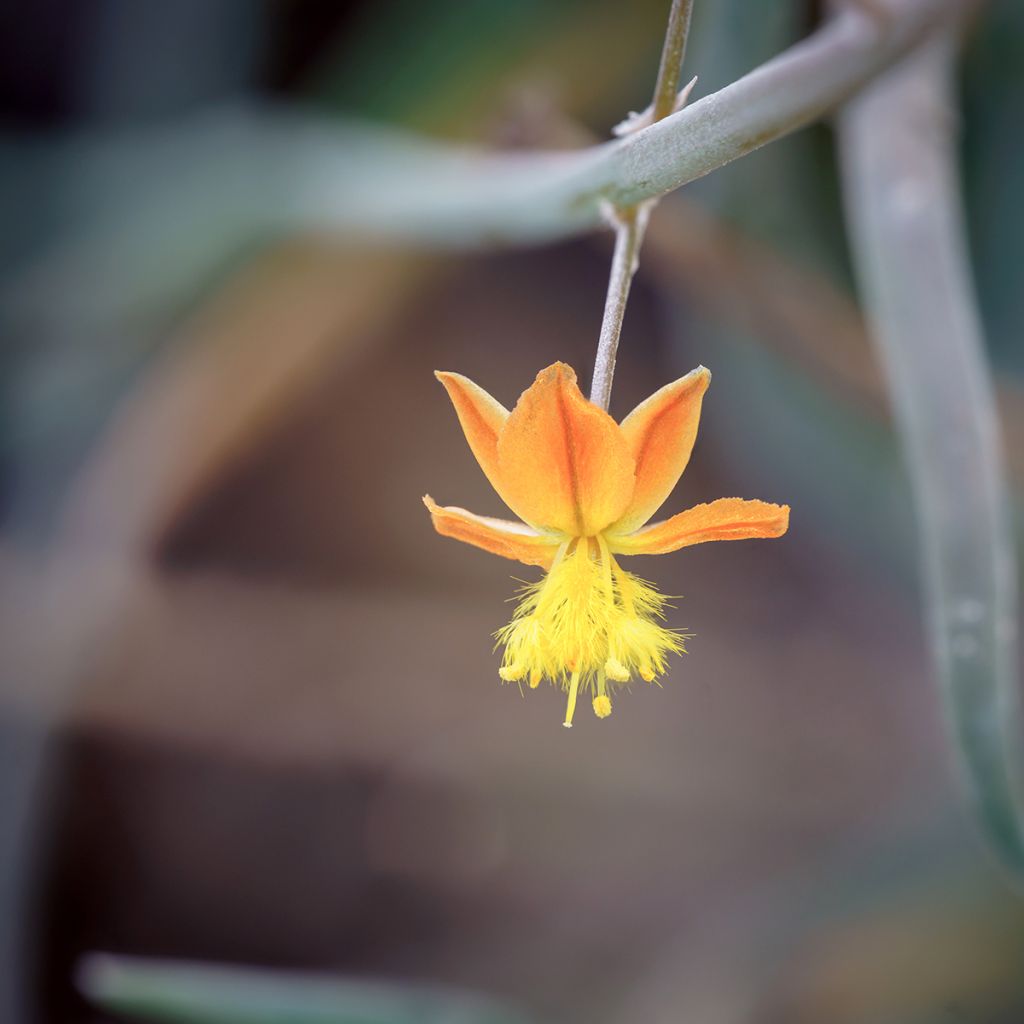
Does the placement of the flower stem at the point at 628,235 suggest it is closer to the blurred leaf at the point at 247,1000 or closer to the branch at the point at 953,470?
the branch at the point at 953,470

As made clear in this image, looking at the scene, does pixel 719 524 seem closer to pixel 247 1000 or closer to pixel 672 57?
pixel 672 57

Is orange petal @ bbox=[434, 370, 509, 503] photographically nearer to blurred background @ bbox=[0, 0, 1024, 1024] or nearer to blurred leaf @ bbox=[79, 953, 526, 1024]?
blurred leaf @ bbox=[79, 953, 526, 1024]

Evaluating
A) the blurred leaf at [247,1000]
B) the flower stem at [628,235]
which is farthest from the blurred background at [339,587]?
the flower stem at [628,235]

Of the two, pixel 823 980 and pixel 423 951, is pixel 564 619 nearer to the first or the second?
pixel 823 980

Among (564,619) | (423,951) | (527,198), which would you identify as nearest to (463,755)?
(423,951)

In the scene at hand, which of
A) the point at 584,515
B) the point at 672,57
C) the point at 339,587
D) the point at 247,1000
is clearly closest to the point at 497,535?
the point at 584,515
